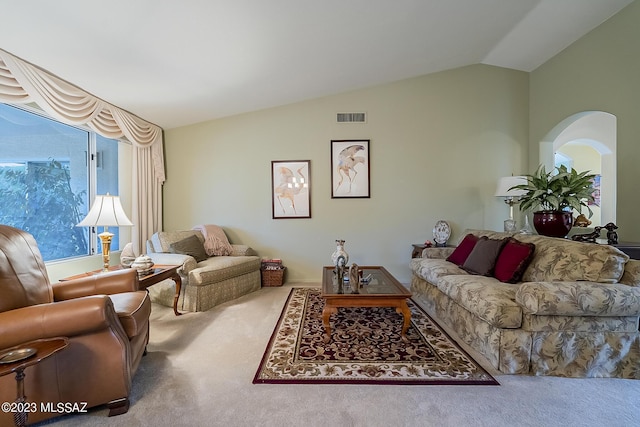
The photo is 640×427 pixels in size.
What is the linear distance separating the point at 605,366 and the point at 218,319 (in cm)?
316

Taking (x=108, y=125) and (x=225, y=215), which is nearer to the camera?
(x=108, y=125)

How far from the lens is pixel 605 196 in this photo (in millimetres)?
5199

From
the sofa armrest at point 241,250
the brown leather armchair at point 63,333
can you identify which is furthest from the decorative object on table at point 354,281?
the sofa armrest at point 241,250

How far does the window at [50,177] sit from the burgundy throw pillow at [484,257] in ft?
14.2

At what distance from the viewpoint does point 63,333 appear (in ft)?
4.62

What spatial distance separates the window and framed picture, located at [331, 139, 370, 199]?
3.06 m

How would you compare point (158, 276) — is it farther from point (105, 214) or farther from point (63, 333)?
point (63, 333)

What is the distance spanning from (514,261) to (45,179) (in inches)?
183

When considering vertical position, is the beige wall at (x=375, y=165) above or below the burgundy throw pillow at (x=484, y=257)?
above

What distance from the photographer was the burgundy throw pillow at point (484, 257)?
8.98 ft

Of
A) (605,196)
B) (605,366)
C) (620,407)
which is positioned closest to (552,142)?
(605,196)

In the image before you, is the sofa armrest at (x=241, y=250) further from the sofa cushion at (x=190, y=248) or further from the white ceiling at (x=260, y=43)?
the white ceiling at (x=260, y=43)

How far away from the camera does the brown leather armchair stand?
1375mm

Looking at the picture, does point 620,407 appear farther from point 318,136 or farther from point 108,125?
point 108,125
